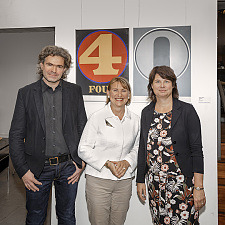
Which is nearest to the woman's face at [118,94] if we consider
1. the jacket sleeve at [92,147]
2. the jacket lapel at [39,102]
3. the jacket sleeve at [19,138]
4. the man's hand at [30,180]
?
the jacket sleeve at [92,147]

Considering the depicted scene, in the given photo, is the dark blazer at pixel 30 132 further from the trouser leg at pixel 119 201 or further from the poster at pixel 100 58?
the poster at pixel 100 58

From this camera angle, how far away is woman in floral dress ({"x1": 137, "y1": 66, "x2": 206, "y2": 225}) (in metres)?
1.75

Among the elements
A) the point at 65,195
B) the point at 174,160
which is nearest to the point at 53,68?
the point at 65,195

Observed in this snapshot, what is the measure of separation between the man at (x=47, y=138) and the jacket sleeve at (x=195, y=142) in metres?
0.94

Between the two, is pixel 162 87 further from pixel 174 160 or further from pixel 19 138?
pixel 19 138

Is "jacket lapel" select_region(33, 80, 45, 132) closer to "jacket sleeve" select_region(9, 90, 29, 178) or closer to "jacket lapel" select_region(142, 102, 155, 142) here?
"jacket sleeve" select_region(9, 90, 29, 178)

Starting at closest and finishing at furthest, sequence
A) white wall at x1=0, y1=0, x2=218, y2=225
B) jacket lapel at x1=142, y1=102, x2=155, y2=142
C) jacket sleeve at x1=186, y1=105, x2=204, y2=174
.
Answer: jacket sleeve at x1=186, y1=105, x2=204, y2=174 → jacket lapel at x1=142, y1=102, x2=155, y2=142 → white wall at x1=0, y1=0, x2=218, y2=225

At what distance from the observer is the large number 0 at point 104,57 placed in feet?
8.20

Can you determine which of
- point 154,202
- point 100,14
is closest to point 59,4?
point 100,14

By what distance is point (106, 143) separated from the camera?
6.33ft

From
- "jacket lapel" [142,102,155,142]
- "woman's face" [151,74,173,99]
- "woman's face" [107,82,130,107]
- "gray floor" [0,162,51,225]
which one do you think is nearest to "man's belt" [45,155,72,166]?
"woman's face" [107,82,130,107]

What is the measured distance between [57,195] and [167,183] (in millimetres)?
990

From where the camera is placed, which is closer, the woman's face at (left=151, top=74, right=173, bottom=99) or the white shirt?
the woman's face at (left=151, top=74, right=173, bottom=99)

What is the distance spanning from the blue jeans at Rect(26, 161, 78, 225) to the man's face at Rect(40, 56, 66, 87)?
0.72 metres
